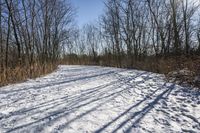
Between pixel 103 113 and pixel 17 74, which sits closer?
pixel 103 113

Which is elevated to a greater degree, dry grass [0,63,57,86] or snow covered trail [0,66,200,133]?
dry grass [0,63,57,86]

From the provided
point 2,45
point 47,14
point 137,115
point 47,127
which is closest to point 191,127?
point 137,115

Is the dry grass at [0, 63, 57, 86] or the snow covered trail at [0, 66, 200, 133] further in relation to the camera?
the dry grass at [0, 63, 57, 86]

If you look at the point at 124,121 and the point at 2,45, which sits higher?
the point at 2,45

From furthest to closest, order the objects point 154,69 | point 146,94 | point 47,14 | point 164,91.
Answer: point 47,14 → point 154,69 → point 164,91 → point 146,94

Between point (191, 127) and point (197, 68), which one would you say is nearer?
point (191, 127)

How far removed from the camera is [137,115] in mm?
4496

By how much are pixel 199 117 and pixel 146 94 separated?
2.32 m

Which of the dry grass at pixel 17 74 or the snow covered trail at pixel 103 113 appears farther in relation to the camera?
the dry grass at pixel 17 74

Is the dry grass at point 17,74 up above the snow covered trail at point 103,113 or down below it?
above

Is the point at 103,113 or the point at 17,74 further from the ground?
the point at 17,74

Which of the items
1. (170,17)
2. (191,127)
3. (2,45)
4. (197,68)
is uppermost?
(170,17)

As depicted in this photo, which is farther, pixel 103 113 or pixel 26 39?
pixel 26 39

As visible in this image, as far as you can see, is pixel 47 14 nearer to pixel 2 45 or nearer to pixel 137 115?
pixel 2 45
